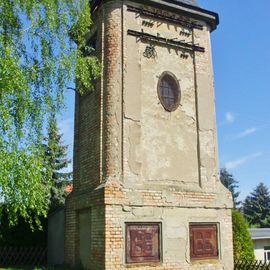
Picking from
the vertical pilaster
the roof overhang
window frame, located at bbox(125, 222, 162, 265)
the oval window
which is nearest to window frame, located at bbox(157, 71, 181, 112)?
the oval window

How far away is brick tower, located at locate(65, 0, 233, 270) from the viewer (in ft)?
33.9

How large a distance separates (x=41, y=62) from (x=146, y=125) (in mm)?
3314

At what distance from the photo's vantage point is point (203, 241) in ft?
37.1

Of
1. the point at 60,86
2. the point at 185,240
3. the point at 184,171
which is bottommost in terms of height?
the point at 185,240

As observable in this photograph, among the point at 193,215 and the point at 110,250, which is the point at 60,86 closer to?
the point at 110,250

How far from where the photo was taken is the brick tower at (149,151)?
10.3 m

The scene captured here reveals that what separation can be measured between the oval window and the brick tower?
0.10ft

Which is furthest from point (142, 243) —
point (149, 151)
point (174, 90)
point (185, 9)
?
Result: point (185, 9)

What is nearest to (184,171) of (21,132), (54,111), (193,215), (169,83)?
(193,215)

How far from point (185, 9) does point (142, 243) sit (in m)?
7.22

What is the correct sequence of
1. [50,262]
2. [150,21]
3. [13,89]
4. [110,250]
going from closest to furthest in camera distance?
1. [13,89]
2. [110,250]
3. [150,21]
4. [50,262]

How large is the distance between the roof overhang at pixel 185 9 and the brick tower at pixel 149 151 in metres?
0.03

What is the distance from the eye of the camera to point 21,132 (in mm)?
9180

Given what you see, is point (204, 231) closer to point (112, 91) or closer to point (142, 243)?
point (142, 243)
